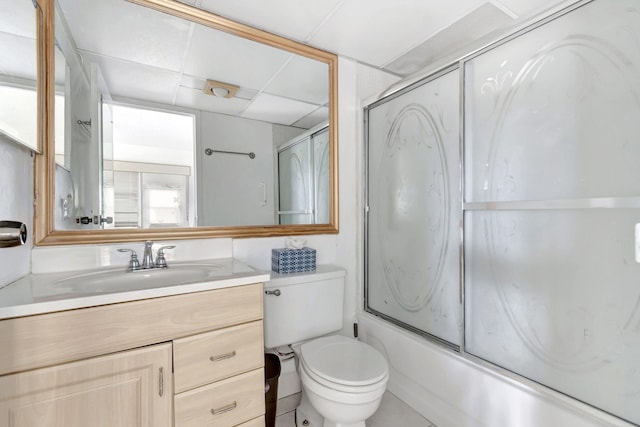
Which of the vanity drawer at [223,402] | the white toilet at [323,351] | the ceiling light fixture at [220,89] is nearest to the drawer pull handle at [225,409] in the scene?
the vanity drawer at [223,402]

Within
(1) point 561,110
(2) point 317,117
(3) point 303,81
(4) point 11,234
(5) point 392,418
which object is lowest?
(5) point 392,418

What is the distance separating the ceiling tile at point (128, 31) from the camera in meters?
1.24

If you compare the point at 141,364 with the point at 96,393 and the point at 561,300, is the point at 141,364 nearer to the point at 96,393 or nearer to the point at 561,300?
the point at 96,393

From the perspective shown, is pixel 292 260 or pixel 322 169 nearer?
pixel 292 260

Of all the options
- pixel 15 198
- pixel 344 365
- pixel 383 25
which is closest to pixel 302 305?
pixel 344 365

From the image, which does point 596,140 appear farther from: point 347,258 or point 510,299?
point 347,258

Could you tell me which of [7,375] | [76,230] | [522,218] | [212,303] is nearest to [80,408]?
[7,375]

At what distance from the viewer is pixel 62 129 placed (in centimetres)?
118

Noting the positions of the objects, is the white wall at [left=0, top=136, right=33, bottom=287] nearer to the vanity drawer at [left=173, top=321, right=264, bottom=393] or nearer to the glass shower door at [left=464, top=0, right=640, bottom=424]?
the vanity drawer at [left=173, top=321, right=264, bottom=393]

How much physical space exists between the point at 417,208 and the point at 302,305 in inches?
32.6

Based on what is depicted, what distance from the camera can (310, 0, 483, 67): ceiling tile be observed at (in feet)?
4.73

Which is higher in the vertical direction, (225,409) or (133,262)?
(133,262)

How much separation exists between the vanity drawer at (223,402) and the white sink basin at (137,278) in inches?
14.6

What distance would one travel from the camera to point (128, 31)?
133 centimetres
